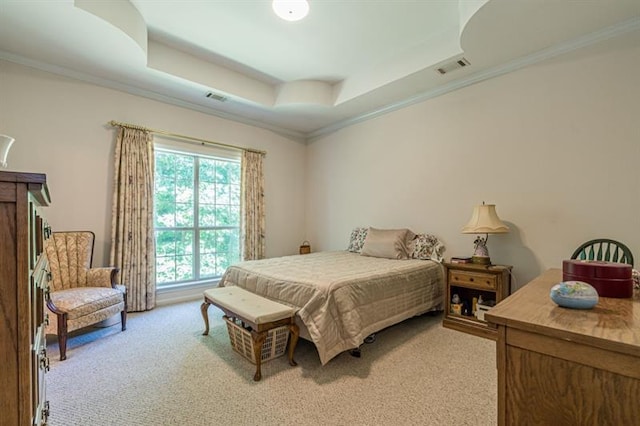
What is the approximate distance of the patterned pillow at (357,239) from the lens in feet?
13.9

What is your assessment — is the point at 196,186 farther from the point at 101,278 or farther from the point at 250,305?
the point at 250,305

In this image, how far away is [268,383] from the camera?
2.03m

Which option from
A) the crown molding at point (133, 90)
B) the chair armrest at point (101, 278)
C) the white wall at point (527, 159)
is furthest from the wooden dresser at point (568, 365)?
the crown molding at point (133, 90)

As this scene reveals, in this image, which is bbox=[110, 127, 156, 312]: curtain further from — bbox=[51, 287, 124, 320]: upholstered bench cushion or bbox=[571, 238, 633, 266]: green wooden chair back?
bbox=[571, 238, 633, 266]: green wooden chair back

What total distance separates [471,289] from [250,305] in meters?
2.37

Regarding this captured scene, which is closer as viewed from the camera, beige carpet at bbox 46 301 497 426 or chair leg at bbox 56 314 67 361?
beige carpet at bbox 46 301 497 426

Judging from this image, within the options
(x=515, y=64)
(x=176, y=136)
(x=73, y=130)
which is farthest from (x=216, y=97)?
(x=515, y=64)

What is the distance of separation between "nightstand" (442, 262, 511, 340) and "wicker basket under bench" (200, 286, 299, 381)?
69.4 inches

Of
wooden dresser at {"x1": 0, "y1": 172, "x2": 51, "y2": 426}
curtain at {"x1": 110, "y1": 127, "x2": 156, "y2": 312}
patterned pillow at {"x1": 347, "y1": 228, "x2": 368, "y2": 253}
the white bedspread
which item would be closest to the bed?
the white bedspread

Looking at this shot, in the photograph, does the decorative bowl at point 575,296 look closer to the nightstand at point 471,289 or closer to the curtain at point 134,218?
the nightstand at point 471,289

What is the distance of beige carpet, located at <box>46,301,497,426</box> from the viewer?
1.70 meters

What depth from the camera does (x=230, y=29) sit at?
9.48ft

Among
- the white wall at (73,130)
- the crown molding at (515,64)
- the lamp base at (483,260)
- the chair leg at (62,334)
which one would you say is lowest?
the chair leg at (62,334)

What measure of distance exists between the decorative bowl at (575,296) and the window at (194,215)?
422cm
